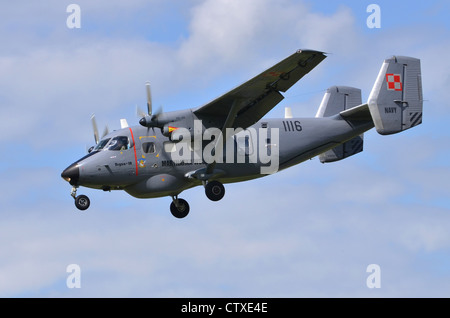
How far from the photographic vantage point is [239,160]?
30.0 m

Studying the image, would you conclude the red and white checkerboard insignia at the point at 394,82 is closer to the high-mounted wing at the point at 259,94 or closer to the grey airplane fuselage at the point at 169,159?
the grey airplane fuselage at the point at 169,159

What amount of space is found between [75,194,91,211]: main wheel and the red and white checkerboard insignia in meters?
10.8

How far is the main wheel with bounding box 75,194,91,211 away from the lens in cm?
2875

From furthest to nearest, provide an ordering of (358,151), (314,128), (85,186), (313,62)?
(358,151)
(314,128)
(85,186)
(313,62)

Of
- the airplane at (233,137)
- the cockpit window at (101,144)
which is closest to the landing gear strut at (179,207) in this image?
the airplane at (233,137)

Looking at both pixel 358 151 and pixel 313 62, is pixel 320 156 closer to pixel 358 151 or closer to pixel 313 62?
pixel 358 151

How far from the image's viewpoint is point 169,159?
29.5 metres

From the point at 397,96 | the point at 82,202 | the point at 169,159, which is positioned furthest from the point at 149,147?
the point at 397,96

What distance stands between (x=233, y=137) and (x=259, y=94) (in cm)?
198

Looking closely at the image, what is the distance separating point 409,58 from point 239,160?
702cm

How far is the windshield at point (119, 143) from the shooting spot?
29.2 m

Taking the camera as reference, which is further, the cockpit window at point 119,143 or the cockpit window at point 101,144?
the cockpit window at point 101,144

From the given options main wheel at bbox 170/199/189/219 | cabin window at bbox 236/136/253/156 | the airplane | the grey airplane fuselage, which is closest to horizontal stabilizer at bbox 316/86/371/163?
the airplane

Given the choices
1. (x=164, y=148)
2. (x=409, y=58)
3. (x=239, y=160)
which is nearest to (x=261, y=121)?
(x=239, y=160)
